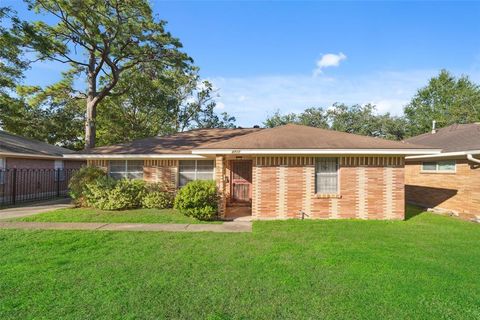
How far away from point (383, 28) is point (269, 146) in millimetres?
7836

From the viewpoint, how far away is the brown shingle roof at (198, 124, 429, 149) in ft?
33.2

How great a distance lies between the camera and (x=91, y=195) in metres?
12.6

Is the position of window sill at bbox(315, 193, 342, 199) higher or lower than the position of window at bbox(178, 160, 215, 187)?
lower

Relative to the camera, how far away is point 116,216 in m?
10.7

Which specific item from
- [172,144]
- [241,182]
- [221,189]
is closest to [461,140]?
[241,182]

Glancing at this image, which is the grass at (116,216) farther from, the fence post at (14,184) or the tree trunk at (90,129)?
the tree trunk at (90,129)

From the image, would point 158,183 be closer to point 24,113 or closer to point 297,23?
point 297,23

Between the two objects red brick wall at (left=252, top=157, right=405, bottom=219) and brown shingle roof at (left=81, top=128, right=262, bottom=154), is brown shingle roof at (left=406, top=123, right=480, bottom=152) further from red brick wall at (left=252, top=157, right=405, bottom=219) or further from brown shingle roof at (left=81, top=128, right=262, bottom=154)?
brown shingle roof at (left=81, top=128, right=262, bottom=154)

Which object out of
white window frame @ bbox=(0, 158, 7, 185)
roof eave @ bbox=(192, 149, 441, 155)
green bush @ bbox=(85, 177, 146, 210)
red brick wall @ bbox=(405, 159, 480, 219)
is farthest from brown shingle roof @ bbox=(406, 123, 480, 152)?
white window frame @ bbox=(0, 158, 7, 185)

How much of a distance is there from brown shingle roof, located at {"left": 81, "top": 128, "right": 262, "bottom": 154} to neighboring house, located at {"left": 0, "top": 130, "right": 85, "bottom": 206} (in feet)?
16.2

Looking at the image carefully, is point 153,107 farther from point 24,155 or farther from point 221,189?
point 221,189

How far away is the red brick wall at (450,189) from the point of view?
11.1 meters

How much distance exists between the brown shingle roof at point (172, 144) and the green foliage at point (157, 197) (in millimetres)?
1600

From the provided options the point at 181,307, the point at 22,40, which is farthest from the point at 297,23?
the point at 22,40
